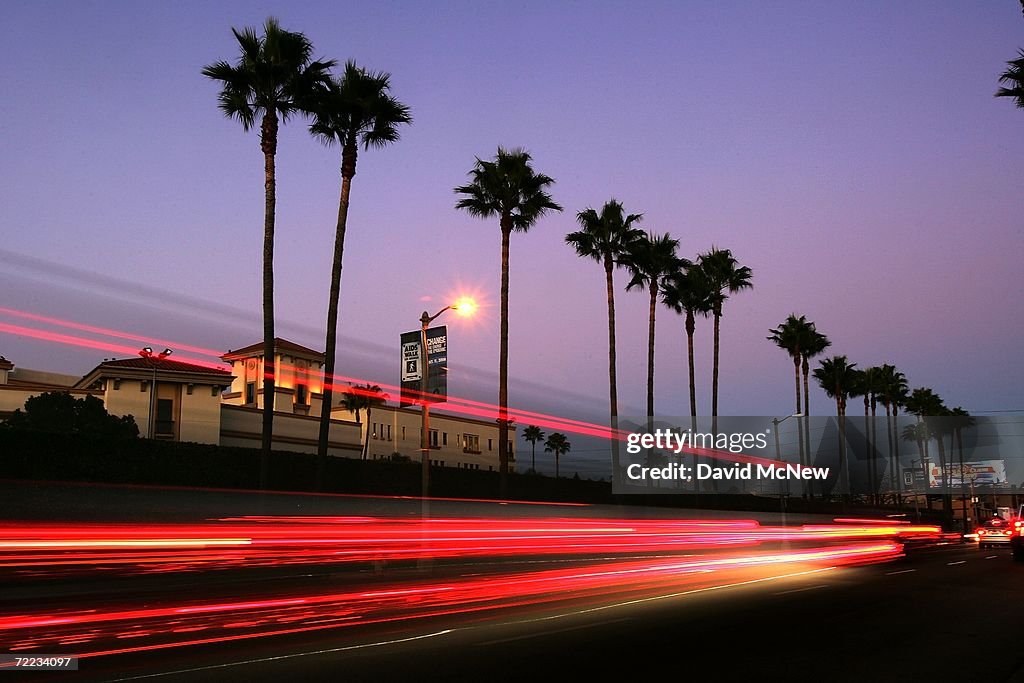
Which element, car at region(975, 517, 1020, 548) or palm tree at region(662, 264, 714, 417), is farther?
palm tree at region(662, 264, 714, 417)

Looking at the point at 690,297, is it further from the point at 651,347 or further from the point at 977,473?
the point at 977,473

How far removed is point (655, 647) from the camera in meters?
10.5

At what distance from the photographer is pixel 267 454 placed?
33.8 metres

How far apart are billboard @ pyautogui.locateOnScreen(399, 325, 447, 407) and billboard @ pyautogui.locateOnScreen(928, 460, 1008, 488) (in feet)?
301

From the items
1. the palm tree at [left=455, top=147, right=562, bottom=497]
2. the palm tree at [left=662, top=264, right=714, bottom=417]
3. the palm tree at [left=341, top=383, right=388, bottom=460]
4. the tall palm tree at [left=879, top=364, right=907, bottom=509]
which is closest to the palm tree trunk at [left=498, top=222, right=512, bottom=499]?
the palm tree at [left=455, top=147, right=562, bottom=497]

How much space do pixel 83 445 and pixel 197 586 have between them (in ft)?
73.0

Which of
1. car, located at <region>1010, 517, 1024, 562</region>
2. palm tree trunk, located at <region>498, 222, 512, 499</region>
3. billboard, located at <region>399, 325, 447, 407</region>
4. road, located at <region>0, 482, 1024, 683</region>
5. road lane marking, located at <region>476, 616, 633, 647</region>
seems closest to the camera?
road, located at <region>0, 482, 1024, 683</region>

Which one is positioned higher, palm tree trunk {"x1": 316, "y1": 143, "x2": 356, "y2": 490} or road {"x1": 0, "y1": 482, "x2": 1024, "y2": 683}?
palm tree trunk {"x1": 316, "y1": 143, "x2": 356, "y2": 490}

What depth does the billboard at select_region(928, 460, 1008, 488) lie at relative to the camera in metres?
103

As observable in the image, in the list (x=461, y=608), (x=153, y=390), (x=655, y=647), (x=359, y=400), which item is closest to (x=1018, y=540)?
(x=461, y=608)

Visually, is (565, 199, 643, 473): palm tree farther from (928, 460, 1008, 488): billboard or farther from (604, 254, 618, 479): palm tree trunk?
(928, 460, 1008, 488): billboard

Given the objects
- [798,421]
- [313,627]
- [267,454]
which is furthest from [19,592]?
[798,421]

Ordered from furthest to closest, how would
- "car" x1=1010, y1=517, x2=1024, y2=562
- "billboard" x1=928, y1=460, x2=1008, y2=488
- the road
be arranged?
"billboard" x1=928, y1=460, x2=1008, y2=488 < "car" x1=1010, y1=517, x2=1024, y2=562 < the road

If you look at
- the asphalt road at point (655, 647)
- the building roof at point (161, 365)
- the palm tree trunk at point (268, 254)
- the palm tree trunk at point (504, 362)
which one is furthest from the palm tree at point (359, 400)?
the asphalt road at point (655, 647)
